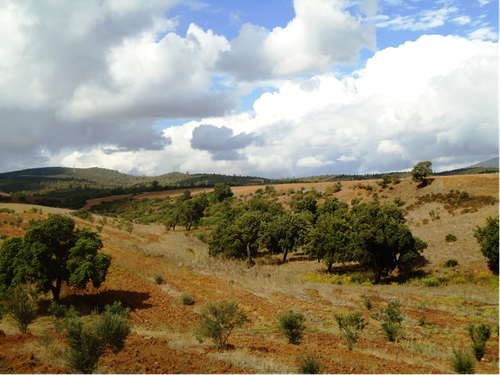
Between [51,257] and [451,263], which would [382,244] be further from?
[51,257]

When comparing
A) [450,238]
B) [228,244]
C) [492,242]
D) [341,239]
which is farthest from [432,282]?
[228,244]

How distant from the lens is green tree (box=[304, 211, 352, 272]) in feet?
112

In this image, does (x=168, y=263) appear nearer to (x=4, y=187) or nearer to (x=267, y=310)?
(x=267, y=310)

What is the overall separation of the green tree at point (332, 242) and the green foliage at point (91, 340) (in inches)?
1142

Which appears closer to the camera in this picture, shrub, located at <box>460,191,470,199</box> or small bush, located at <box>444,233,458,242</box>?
small bush, located at <box>444,233,458,242</box>

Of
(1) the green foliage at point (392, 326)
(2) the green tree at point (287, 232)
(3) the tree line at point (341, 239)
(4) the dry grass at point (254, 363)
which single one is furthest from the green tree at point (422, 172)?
(4) the dry grass at point (254, 363)

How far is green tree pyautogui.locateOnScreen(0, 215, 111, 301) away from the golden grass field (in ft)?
6.15

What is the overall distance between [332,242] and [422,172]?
46.9 meters

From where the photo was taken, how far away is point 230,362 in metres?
9.70

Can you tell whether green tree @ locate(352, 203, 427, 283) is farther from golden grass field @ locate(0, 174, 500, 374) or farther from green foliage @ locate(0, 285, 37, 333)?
green foliage @ locate(0, 285, 37, 333)

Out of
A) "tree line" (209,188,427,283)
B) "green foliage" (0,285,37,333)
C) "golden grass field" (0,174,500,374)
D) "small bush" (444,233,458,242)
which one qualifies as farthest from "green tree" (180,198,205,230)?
"green foliage" (0,285,37,333)

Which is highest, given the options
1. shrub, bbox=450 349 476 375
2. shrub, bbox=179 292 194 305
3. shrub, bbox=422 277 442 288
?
shrub, bbox=450 349 476 375

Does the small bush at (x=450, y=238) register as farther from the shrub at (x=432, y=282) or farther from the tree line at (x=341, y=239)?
the shrub at (x=432, y=282)

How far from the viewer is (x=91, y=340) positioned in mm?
8125
